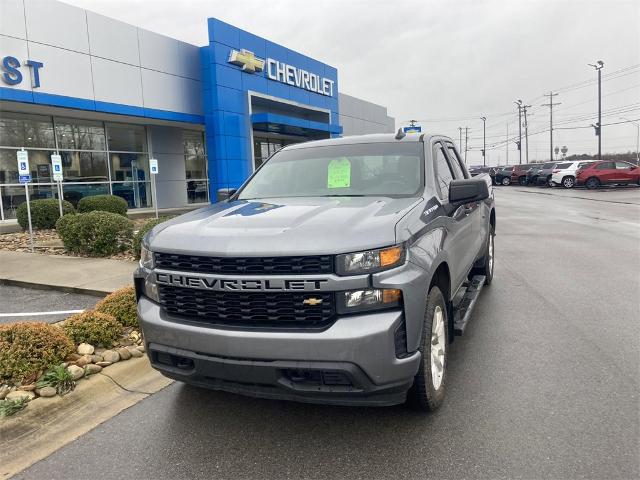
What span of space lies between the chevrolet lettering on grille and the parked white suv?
36.0m

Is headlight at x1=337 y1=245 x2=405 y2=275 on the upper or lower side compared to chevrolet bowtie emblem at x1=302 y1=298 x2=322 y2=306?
upper

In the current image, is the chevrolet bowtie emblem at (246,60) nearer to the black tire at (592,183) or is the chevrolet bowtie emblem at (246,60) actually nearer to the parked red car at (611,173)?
the parked red car at (611,173)

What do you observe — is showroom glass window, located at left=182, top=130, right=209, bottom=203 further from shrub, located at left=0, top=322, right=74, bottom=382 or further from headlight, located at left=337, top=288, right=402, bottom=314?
headlight, located at left=337, top=288, right=402, bottom=314

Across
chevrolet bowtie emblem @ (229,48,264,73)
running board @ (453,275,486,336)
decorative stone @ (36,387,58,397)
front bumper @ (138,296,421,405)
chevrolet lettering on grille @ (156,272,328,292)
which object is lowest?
decorative stone @ (36,387,58,397)

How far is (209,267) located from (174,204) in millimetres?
22573

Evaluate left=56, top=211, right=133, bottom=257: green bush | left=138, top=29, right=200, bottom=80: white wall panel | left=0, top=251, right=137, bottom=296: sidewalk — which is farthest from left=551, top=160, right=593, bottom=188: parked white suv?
left=0, top=251, right=137, bottom=296: sidewalk

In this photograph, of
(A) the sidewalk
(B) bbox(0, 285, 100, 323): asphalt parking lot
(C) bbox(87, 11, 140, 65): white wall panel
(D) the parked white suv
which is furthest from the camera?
(D) the parked white suv

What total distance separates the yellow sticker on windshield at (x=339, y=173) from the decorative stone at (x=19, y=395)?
8.86 ft

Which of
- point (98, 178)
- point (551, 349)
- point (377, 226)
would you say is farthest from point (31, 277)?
point (98, 178)

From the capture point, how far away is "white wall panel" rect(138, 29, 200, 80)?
19859 mm

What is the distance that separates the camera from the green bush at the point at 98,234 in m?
9.23

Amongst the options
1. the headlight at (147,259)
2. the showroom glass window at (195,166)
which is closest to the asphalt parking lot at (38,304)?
the headlight at (147,259)

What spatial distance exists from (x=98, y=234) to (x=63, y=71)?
401 inches

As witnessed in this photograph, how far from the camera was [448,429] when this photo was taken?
10.4ft
